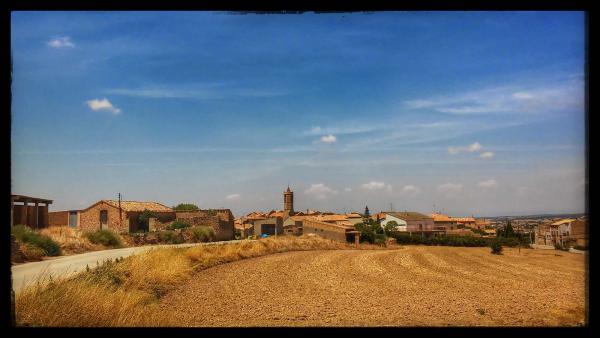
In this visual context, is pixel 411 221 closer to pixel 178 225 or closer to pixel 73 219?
pixel 178 225

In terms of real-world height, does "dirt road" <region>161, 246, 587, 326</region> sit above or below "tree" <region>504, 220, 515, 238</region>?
above

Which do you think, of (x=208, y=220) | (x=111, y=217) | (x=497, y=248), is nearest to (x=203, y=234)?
(x=208, y=220)

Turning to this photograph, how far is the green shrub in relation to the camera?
41562 millimetres

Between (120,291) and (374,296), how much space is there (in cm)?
881

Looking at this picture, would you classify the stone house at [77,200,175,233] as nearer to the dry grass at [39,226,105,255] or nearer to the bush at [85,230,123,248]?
the bush at [85,230,123,248]

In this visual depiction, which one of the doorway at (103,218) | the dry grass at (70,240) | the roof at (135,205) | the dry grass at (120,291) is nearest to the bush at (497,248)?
the dry grass at (120,291)

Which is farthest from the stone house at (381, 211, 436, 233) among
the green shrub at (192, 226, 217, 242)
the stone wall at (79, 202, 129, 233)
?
the stone wall at (79, 202, 129, 233)

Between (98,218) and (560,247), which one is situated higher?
(98,218)

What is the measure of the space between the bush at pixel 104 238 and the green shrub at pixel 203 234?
11552mm

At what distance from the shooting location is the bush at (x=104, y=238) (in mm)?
28122

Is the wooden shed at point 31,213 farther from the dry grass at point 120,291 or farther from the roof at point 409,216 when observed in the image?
the roof at point 409,216

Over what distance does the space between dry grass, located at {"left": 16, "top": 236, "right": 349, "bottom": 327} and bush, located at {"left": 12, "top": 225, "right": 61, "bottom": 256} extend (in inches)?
228

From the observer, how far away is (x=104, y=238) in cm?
2886
